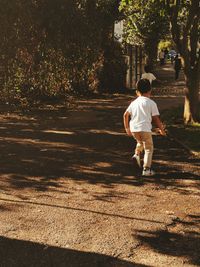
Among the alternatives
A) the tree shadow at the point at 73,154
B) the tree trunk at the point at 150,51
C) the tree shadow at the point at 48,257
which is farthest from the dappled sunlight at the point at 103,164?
the tree trunk at the point at 150,51

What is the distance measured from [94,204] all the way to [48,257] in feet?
6.12

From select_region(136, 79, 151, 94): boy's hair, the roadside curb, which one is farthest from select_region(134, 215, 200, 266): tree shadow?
the roadside curb

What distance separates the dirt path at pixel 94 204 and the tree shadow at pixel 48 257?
11 millimetres

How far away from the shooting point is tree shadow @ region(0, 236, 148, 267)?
190 inches

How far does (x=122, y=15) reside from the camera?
23406 millimetres

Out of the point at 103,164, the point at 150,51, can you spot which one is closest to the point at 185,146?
the point at 103,164

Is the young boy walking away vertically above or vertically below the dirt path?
above

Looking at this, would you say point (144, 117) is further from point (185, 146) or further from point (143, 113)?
point (185, 146)

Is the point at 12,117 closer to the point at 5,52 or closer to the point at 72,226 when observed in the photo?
the point at 5,52

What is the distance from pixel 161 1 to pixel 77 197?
814 cm

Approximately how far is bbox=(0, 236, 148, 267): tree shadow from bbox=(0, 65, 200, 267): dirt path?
11mm

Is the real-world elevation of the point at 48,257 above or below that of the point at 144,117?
below

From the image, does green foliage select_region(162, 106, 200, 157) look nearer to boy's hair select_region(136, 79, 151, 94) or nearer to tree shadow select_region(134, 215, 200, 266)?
boy's hair select_region(136, 79, 151, 94)

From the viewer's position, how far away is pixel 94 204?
6762 millimetres
